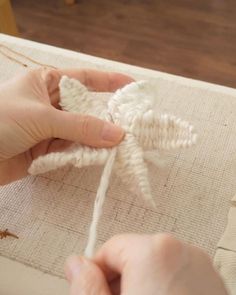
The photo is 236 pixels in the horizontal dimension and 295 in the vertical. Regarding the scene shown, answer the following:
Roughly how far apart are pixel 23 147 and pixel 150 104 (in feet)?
0.57

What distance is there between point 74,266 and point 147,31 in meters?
1.22

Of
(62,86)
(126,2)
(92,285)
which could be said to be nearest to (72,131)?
(62,86)

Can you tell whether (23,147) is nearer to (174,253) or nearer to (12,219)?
(12,219)

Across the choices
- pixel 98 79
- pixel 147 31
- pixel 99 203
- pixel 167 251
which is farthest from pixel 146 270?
pixel 147 31

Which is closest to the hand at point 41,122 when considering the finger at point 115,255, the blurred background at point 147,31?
the finger at point 115,255

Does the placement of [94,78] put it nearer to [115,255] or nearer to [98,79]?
[98,79]

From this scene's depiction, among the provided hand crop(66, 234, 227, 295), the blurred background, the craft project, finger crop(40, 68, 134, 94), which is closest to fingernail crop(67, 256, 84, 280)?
hand crop(66, 234, 227, 295)

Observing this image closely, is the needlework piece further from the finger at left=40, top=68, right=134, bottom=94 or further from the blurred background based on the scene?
the blurred background

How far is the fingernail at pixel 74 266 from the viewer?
1.18 ft

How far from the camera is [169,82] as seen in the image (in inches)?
26.5

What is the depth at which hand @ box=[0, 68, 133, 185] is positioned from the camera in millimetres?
509

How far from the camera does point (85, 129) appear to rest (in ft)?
1.66

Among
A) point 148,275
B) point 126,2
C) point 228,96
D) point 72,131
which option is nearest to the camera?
point 148,275

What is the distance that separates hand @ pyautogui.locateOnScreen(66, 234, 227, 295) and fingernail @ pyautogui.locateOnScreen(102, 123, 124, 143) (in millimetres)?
154
